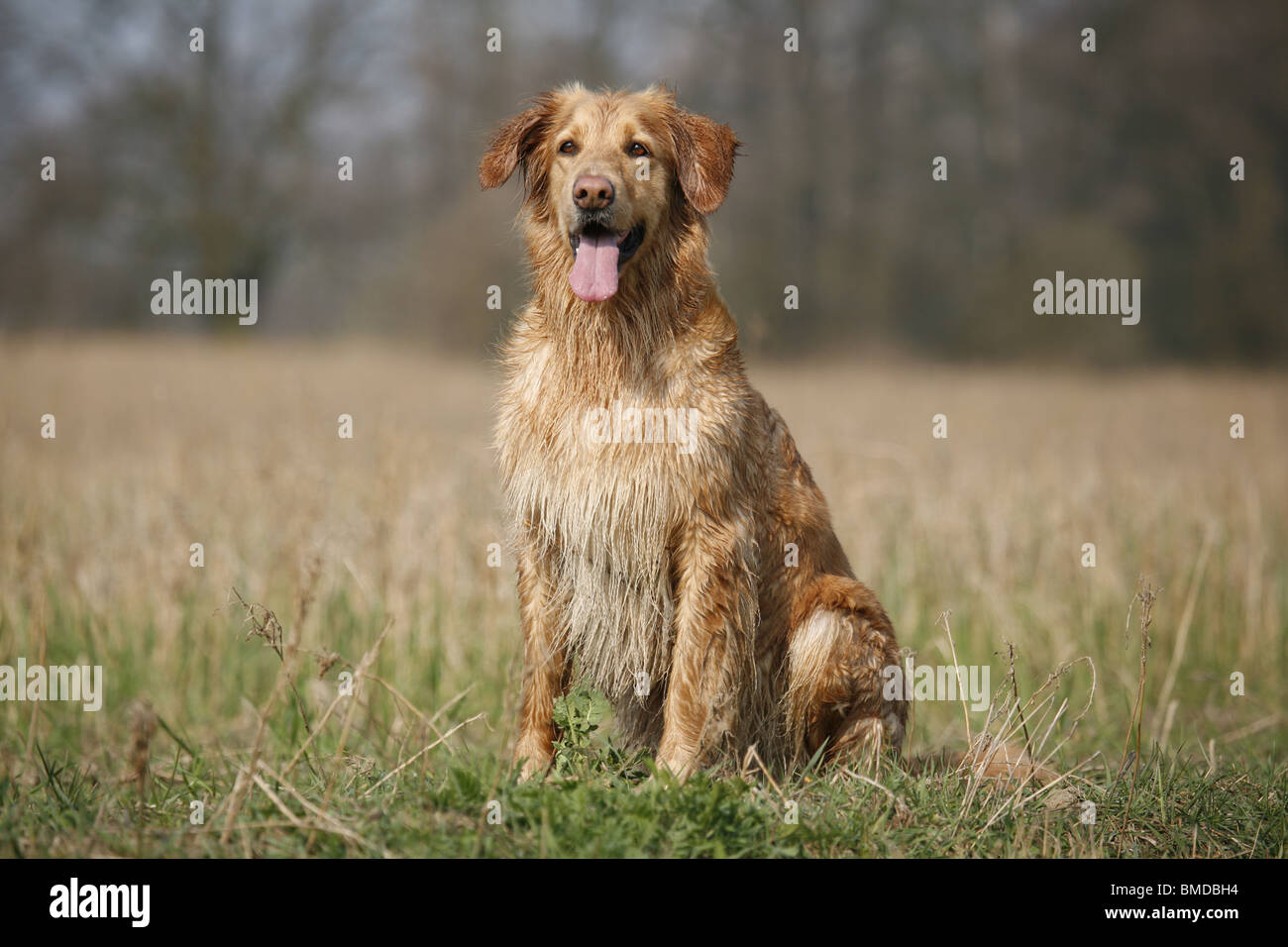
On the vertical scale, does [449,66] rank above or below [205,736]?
above

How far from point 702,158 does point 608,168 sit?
37 cm

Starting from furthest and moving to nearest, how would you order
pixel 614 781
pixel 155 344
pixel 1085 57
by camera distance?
pixel 1085 57
pixel 155 344
pixel 614 781

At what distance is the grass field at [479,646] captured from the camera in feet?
9.16

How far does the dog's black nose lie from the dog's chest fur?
1.69 ft

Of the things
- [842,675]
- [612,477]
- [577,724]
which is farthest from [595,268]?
[842,675]

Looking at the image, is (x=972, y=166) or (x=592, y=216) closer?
(x=592, y=216)

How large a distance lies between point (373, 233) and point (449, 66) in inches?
180

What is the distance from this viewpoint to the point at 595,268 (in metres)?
3.36

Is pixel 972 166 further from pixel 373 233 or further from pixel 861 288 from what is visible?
pixel 373 233

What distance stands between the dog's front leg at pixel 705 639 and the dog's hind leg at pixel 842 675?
0.96 feet

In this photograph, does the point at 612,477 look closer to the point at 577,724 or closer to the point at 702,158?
the point at 577,724

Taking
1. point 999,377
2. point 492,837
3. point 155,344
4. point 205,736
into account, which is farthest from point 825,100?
A: point 492,837

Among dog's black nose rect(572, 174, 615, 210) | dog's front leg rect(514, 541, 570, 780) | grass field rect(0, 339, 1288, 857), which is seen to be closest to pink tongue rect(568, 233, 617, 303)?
dog's black nose rect(572, 174, 615, 210)

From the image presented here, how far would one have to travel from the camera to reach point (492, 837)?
8.60 feet
